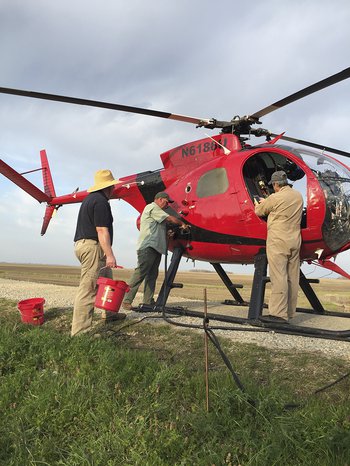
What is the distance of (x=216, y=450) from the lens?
266 centimetres

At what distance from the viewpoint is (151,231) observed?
23.4 feet

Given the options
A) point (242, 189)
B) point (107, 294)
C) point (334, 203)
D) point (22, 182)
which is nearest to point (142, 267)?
point (107, 294)

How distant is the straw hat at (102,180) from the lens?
5743mm

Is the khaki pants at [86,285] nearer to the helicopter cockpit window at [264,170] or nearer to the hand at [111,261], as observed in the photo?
the hand at [111,261]

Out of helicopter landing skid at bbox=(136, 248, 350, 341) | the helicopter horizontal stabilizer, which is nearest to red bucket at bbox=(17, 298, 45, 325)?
helicopter landing skid at bbox=(136, 248, 350, 341)

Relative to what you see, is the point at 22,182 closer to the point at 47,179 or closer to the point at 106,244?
the point at 47,179

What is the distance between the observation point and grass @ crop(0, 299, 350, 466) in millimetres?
2615

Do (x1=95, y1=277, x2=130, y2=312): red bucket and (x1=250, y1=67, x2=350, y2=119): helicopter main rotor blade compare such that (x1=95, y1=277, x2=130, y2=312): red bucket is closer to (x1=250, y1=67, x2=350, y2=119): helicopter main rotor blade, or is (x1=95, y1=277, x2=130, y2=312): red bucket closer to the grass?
the grass

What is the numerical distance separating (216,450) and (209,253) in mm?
4272

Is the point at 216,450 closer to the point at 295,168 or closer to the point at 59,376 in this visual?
the point at 59,376

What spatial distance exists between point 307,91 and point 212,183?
214 centimetres

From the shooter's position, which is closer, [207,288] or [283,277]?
[283,277]

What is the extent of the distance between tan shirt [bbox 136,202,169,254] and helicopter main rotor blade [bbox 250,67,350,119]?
8.38ft

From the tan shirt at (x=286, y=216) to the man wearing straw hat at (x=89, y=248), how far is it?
89.9 inches
